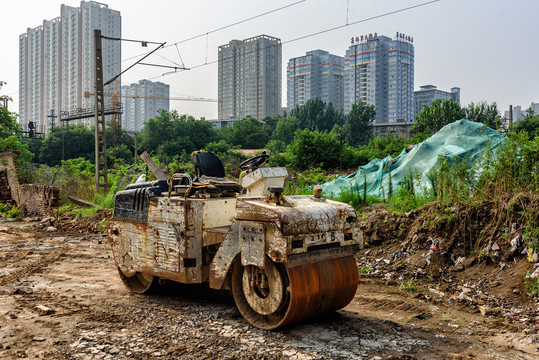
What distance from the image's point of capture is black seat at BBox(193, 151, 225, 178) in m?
5.90

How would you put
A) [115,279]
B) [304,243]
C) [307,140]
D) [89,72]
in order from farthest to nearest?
[89,72]
[307,140]
[115,279]
[304,243]

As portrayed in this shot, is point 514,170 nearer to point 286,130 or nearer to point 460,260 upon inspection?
point 460,260

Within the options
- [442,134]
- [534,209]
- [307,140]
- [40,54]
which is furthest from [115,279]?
[40,54]

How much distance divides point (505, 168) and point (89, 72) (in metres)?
80.3

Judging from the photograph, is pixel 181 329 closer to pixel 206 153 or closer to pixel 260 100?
pixel 206 153

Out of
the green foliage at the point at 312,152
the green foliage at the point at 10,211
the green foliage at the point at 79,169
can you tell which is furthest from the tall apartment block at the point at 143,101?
the green foliage at the point at 10,211

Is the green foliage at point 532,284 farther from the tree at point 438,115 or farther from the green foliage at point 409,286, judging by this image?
the tree at point 438,115

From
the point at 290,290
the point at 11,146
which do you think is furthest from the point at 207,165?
the point at 11,146

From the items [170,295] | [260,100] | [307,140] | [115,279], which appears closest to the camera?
[170,295]

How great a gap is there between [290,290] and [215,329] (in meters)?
0.90

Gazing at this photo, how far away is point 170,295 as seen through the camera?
5.86m

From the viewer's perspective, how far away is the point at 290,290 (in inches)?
165

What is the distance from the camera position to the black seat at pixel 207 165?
5.90m

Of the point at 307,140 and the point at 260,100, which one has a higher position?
the point at 260,100
